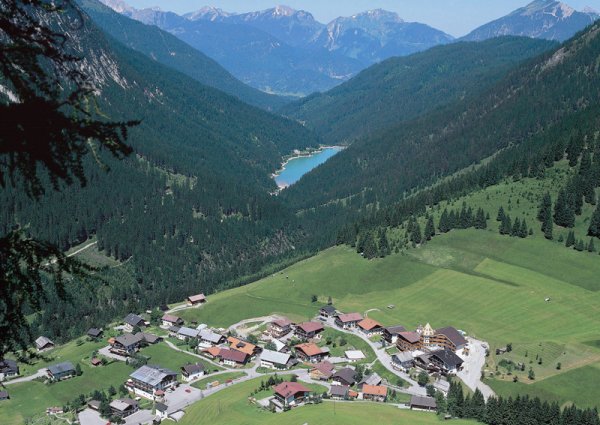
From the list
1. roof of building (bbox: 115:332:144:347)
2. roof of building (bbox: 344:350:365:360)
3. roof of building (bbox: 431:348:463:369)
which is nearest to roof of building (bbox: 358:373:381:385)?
roof of building (bbox: 344:350:365:360)

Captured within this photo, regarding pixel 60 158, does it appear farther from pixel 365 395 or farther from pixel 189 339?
pixel 189 339

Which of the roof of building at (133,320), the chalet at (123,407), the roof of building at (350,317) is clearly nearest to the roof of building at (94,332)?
the roof of building at (133,320)

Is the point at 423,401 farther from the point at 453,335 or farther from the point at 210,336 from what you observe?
the point at 210,336

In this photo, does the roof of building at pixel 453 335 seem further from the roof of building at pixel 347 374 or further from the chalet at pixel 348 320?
the roof of building at pixel 347 374

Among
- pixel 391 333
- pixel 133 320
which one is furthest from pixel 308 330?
pixel 133 320

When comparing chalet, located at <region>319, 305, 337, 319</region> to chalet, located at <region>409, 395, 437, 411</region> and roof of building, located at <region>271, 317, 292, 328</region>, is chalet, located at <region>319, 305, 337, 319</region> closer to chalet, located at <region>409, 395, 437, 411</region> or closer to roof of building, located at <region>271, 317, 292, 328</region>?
roof of building, located at <region>271, 317, 292, 328</region>

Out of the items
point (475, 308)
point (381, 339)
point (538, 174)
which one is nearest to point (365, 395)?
point (381, 339)
